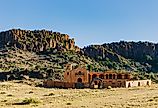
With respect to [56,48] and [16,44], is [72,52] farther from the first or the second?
[16,44]

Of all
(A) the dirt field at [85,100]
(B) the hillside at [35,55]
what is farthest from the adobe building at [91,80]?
(B) the hillside at [35,55]

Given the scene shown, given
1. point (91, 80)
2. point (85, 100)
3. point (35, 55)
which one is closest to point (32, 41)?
point (35, 55)

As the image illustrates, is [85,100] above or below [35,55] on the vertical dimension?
below

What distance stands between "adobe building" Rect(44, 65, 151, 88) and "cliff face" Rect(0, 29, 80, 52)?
283 feet

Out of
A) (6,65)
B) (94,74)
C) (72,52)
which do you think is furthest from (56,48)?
(94,74)

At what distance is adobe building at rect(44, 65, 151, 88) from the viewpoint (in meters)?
82.6

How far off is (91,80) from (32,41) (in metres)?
102

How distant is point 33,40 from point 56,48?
15.4 metres

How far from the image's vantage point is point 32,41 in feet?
614

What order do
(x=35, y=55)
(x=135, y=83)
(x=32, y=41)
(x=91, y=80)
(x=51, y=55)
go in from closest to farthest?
(x=135, y=83), (x=91, y=80), (x=51, y=55), (x=35, y=55), (x=32, y=41)

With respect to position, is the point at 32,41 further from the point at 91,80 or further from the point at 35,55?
the point at 91,80

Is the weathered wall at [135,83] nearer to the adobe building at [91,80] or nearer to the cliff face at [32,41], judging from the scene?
the adobe building at [91,80]

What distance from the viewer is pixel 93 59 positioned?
18112 cm

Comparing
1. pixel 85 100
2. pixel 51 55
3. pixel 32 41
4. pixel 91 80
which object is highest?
pixel 32 41
